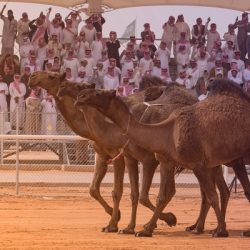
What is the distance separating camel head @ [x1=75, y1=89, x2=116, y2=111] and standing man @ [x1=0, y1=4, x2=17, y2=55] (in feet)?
55.4

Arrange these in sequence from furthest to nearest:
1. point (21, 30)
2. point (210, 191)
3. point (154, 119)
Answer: point (21, 30)
point (154, 119)
point (210, 191)

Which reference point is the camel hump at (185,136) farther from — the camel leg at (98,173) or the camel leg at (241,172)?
the camel leg at (98,173)

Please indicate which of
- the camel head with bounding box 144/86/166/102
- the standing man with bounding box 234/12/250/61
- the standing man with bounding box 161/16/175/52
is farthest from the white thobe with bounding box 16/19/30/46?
the camel head with bounding box 144/86/166/102

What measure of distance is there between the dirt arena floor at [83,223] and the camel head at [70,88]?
193cm

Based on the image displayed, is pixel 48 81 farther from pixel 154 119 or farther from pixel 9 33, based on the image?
pixel 9 33

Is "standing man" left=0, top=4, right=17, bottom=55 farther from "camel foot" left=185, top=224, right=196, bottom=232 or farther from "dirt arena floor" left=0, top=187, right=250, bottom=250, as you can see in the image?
"camel foot" left=185, top=224, right=196, bottom=232

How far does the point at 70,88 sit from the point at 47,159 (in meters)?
10.3

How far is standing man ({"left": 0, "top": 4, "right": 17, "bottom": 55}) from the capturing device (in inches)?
1141

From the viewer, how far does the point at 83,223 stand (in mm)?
14516

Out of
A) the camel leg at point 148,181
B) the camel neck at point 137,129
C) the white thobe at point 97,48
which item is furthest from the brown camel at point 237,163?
the white thobe at point 97,48

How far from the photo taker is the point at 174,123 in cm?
1274

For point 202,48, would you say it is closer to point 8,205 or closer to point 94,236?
point 8,205

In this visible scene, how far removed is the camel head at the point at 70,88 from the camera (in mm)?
13312

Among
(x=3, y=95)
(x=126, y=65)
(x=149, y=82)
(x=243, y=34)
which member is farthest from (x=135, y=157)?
(x=243, y=34)
